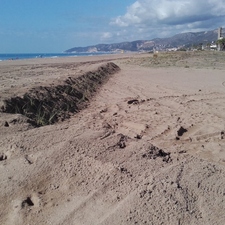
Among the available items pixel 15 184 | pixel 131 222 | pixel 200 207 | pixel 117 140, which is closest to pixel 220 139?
pixel 117 140

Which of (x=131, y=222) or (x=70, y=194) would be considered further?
(x=70, y=194)

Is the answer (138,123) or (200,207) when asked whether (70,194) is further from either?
(138,123)

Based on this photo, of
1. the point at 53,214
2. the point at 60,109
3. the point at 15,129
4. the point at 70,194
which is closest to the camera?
the point at 53,214

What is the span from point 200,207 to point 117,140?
1.62 meters

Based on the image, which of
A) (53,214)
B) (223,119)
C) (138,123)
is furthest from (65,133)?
(223,119)

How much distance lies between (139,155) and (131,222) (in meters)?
1.18

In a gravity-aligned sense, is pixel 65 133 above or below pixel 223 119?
above

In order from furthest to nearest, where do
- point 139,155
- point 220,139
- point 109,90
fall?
point 109,90, point 220,139, point 139,155

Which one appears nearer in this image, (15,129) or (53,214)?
(53,214)

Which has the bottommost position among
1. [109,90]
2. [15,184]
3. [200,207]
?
[109,90]

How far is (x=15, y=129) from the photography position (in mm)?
5031

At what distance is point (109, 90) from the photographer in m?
12.2

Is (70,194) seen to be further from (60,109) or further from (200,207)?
(60,109)

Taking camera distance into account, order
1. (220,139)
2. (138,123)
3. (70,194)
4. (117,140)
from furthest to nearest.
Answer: (138,123)
(220,139)
(117,140)
(70,194)
